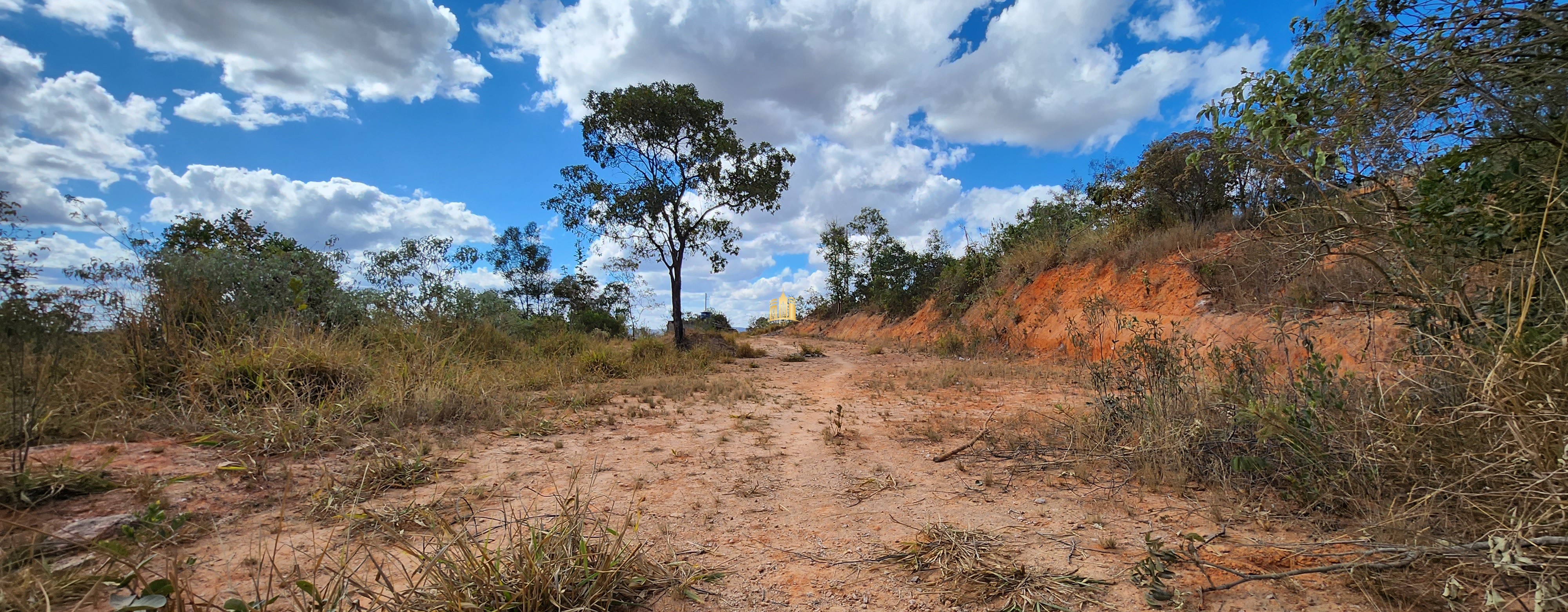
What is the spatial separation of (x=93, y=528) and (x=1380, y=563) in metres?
4.86

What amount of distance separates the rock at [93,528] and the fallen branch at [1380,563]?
420cm

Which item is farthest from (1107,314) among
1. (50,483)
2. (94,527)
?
(50,483)

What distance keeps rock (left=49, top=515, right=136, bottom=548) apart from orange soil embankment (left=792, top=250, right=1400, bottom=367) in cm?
679

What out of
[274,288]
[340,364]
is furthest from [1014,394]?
[274,288]

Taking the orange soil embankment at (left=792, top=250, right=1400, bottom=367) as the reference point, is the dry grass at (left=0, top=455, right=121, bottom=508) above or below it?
below

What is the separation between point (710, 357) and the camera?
1247 cm

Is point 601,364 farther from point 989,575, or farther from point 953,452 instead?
point 989,575

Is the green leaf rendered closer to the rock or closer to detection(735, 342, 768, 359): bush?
the rock

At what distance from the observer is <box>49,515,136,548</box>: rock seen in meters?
2.17

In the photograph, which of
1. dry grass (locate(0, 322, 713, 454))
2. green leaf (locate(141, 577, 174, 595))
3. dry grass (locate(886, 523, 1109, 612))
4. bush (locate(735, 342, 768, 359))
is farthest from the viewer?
bush (locate(735, 342, 768, 359))

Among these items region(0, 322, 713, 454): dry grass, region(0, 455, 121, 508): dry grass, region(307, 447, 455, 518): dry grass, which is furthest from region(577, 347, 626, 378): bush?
region(0, 455, 121, 508): dry grass

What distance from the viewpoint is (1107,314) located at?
10.5 m

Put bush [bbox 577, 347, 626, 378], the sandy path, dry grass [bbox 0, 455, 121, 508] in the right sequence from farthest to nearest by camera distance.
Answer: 1. bush [bbox 577, 347, 626, 378]
2. dry grass [bbox 0, 455, 121, 508]
3. the sandy path

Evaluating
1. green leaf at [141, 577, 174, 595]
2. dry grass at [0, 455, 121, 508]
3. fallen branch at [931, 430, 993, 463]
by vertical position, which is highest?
dry grass at [0, 455, 121, 508]
